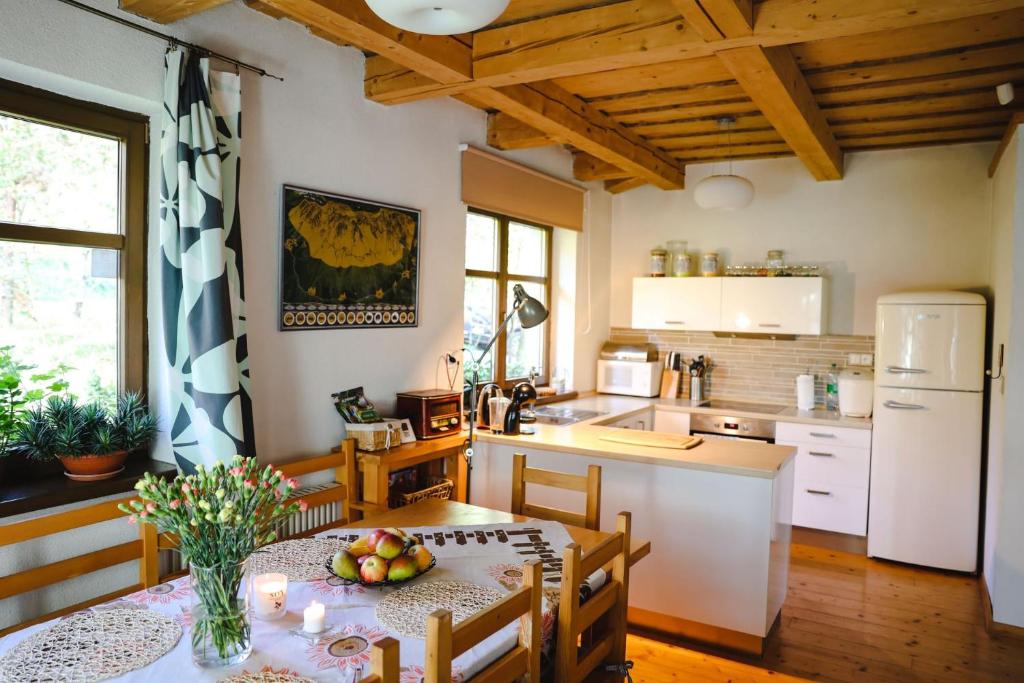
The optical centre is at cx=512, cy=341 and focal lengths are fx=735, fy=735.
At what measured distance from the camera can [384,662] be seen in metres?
1.16

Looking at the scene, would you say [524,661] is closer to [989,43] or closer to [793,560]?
[989,43]

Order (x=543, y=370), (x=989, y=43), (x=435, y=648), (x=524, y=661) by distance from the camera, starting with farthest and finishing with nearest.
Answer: (x=543, y=370) → (x=989, y=43) → (x=524, y=661) → (x=435, y=648)

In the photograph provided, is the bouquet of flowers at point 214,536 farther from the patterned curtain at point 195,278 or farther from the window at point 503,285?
the window at point 503,285

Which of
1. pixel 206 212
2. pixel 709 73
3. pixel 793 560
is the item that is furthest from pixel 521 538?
pixel 793 560

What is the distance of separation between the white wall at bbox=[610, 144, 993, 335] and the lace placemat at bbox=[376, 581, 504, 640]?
4000mm

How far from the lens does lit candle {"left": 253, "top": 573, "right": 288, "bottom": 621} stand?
1.69 m

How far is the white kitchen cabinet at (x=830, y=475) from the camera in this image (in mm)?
4477

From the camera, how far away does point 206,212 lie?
98.8 inches

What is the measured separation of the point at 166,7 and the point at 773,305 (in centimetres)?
398

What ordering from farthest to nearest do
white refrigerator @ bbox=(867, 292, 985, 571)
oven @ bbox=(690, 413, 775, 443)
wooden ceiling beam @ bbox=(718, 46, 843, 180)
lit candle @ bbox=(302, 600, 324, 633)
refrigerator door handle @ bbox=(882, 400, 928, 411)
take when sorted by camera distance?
1. oven @ bbox=(690, 413, 775, 443)
2. refrigerator door handle @ bbox=(882, 400, 928, 411)
3. white refrigerator @ bbox=(867, 292, 985, 571)
4. wooden ceiling beam @ bbox=(718, 46, 843, 180)
5. lit candle @ bbox=(302, 600, 324, 633)

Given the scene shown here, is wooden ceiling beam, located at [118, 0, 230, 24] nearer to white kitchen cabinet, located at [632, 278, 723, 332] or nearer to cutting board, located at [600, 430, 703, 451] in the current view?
cutting board, located at [600, 430, 703, 451]

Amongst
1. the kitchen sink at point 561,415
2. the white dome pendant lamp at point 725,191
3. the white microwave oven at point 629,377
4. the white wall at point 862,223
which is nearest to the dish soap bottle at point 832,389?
the white wall at point 862,223

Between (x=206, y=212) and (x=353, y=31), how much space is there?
80 cm

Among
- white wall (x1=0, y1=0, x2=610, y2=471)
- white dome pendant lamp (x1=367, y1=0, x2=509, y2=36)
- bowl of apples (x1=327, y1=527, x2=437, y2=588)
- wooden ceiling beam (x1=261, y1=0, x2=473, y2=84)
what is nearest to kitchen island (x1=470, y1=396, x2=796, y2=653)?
white wall (x1=0, y1=0, x2=610, y2=471)
